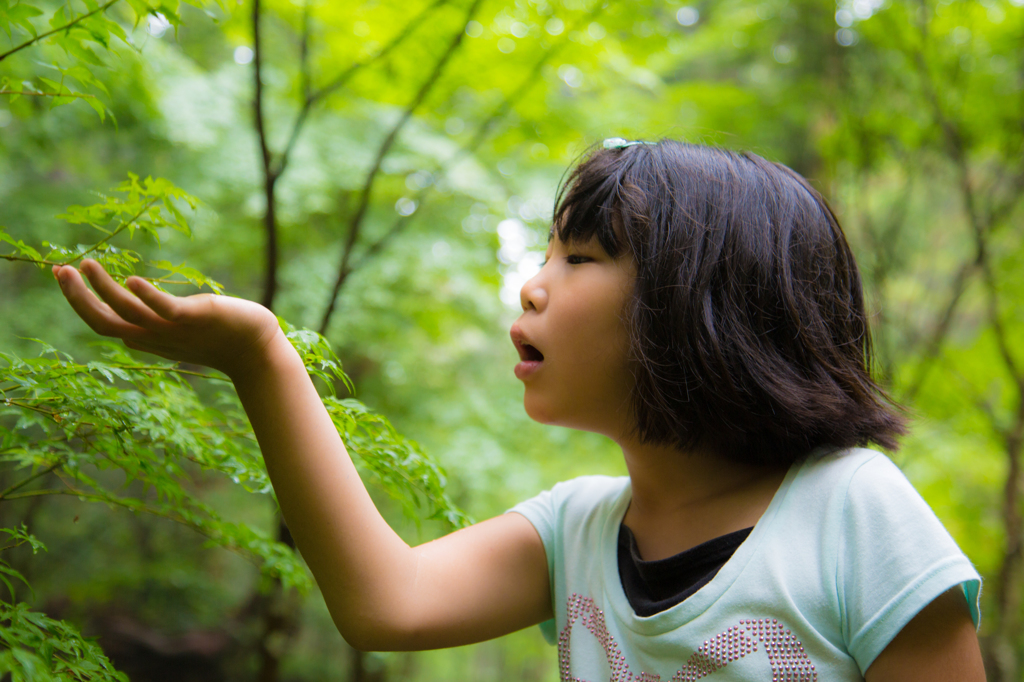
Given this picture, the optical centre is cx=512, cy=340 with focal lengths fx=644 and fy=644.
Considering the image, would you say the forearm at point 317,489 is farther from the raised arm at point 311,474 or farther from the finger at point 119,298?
the finger at point 119,298

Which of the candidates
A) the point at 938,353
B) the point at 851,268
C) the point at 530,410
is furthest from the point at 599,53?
the point at 938,353

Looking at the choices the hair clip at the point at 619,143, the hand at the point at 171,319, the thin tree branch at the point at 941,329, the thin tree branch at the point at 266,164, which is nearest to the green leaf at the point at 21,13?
the hand at the point at 171,319

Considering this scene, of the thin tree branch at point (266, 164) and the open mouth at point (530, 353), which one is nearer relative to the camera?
the open mouth at point (530, 353)

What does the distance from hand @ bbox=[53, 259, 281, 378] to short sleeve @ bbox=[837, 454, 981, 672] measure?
78cm

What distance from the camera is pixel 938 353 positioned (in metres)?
3.71

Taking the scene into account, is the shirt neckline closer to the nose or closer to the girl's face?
the girl's face

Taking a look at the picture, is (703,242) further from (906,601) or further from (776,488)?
(906,601)

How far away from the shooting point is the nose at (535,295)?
1005mm

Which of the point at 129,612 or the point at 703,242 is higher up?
the point at 703,242

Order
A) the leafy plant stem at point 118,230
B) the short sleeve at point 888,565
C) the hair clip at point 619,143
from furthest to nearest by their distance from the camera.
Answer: the hair clip at point 619,143 < the leafy plant stem at point 118,230 < the short sleeve at point 888,565

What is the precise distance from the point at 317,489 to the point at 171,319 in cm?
27

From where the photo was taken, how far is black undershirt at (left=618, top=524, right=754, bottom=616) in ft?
3.09

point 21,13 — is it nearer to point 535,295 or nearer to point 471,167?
point 535,295

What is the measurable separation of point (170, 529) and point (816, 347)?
21.1 feet
